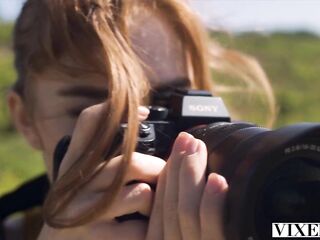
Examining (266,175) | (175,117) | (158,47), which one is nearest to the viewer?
(266,175)

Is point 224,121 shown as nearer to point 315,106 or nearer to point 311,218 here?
point 311,218

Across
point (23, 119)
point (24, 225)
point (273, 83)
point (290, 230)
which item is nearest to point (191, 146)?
point (290, 230)

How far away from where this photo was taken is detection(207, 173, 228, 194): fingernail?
1.02m

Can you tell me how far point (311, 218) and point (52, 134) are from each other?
64 centimetres

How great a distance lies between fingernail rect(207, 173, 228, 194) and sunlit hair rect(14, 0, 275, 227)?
0.52 feet

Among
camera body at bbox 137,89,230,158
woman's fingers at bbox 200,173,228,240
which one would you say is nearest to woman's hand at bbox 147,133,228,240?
woman's fingers at bbox 200,173,228,240

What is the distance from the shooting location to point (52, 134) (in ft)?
5.02

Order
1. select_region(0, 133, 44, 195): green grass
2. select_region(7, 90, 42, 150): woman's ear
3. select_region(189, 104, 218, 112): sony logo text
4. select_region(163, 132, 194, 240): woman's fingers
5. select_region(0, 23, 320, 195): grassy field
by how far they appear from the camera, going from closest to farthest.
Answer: select_region(163, 132, 194, 240): woman's fingers
select_region(189, 104, 218, 112): sony logo text
select_region(7, 90, 42, 150): woman's ear
select_region(0, 23, 320, 195): grassy field
select_region(0, 133, 44, 195): green grass

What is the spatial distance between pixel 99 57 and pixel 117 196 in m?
0.35

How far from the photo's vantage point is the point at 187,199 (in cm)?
106

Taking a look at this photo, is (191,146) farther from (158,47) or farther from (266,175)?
(158,47)

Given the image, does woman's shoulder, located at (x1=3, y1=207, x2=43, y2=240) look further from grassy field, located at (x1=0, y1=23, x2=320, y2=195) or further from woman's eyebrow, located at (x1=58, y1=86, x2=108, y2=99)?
grassy field, located at (x1=0, y1=23, x2=320, y2=195)

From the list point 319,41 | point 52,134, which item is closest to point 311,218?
point 52,134

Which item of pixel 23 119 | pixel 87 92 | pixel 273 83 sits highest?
pixel 87 92
